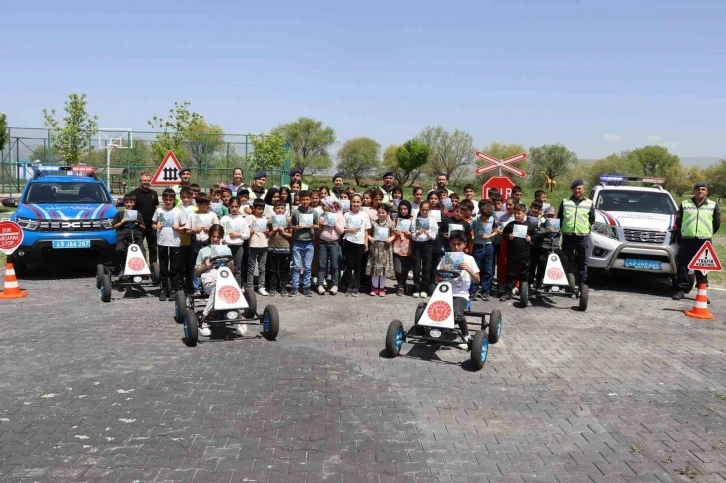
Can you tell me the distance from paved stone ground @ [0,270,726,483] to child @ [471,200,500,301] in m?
1.94

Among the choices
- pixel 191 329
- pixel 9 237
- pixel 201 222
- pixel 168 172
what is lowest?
pixel 191 329

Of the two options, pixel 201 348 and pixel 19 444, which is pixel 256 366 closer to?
pixel 201 348

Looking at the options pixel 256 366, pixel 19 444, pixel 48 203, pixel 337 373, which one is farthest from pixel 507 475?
pixel 48 203

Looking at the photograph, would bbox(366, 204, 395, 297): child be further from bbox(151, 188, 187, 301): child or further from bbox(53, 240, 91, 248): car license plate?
bbox(53, 240, 91, 248): car license plate

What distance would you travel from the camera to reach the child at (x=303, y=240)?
37.0ft

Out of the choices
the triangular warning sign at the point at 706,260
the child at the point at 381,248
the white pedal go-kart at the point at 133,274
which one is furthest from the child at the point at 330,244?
the triangular warning sign at the point at 706,260

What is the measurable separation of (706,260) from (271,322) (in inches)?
313

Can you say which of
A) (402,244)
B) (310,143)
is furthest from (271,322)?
(310,143)

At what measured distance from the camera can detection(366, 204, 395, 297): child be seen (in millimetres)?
11484

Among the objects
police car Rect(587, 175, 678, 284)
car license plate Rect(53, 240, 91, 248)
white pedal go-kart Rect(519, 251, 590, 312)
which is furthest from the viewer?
police car Rect(587, 175, 678, 284)

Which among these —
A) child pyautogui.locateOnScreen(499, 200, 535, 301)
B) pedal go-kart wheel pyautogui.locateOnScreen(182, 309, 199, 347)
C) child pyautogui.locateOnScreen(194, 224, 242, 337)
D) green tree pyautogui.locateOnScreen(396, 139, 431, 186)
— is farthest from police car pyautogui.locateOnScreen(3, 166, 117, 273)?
green tree pyautogui.locateOnScreen(396, 139, 431, 186)

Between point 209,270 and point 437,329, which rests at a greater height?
point 209,270

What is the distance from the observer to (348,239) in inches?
454

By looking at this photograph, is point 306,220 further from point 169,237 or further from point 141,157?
point 141,157
